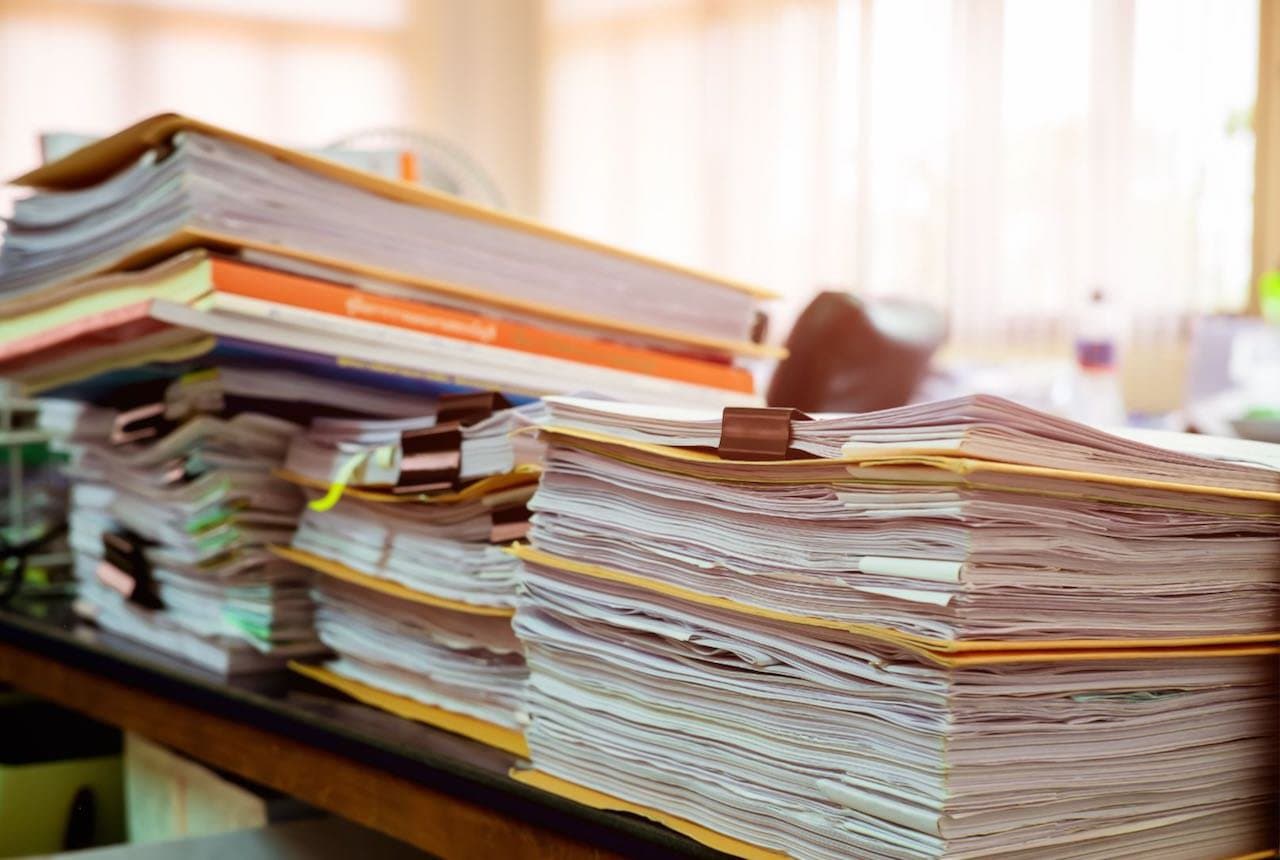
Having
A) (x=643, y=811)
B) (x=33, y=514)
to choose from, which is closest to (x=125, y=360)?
(x=33, y=514)

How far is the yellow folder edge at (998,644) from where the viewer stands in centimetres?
43

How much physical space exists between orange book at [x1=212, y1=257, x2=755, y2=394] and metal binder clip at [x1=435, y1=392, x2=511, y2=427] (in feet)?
0.32

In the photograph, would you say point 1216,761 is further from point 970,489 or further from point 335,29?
point 335,29

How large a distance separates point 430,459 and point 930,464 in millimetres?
358

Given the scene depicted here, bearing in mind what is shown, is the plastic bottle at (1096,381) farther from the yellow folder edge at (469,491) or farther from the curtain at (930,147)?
the yellow folder edge at (469,491)

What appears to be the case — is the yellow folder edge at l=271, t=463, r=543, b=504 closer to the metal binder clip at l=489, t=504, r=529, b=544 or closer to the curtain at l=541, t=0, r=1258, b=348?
the metal binder clip at l=489, t=504, r=529, b=544

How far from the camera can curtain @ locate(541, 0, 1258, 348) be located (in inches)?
132

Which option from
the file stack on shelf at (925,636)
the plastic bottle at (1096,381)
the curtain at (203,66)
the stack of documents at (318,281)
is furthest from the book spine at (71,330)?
the curtain at (203,66)

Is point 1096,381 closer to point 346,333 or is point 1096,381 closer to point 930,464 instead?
point 346,333

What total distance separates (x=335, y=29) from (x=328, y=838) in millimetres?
4636

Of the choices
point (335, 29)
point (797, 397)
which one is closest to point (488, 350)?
point (797, 397)

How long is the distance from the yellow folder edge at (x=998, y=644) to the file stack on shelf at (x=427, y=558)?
0.42 ft

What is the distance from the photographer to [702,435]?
535 mm

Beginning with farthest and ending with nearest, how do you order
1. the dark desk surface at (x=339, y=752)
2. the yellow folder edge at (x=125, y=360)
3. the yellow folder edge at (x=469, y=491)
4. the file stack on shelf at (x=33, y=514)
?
the file stack on shelf at (x=33, y=514) < the yellow folder edge at (x=125, y=360) < the yellow folder edge at (x=469, y=491) < the dark desk surface at (x=339, y=752)
